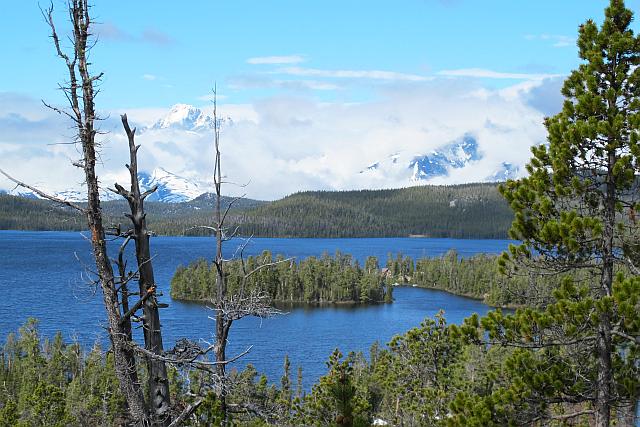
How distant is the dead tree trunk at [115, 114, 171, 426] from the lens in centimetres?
962

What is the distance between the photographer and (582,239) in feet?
46.3

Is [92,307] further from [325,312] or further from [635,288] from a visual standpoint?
[635,288]

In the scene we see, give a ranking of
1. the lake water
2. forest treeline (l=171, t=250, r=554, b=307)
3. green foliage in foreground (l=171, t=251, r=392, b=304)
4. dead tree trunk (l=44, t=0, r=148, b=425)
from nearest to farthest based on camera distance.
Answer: dead tree trunk (l=44, t=0, r=148, b=425), the lake water, forest treeline (l=171, t=250, r=554, b=307), green foliage in foreground (l=171, t=251, r=392, b=304)

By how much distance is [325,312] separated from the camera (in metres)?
120

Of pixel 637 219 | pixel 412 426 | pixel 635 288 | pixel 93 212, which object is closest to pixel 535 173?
pixel 637 219

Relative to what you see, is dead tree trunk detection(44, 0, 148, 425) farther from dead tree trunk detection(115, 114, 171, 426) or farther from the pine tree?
the pine tree

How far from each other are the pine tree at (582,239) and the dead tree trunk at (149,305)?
24.5 ft

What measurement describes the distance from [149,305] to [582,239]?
9.21 metres

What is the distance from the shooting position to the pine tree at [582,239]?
551 inches

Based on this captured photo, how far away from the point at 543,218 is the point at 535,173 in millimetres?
1099

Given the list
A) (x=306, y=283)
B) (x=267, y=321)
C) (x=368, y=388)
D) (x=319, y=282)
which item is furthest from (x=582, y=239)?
(x=319, y=282)

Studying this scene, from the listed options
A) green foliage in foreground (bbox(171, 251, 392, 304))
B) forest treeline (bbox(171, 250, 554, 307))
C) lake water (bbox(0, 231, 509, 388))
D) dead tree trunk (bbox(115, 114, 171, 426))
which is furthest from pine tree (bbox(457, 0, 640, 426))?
green foliage in foreground (bbox(171, 251, 392, 304))

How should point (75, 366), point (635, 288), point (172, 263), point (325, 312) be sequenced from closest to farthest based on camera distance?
point (635, 288) < point (75, 366) < point (325, 312) < point (172, 263)

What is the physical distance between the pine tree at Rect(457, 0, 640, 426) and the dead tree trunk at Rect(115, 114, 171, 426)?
7454 mm
